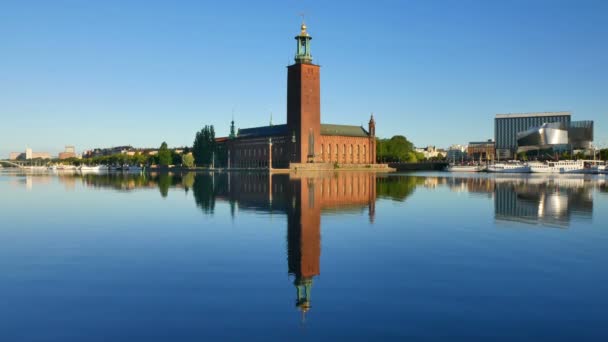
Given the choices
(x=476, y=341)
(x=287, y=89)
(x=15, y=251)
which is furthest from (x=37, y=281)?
(x=287, y=89)

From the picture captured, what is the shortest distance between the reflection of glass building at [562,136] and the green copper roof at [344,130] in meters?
63.8

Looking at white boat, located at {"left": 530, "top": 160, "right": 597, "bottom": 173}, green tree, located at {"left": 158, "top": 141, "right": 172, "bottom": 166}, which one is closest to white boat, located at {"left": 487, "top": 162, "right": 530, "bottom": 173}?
white boat, located at {"left": 530, "top": 160, "right": 597, "bottom": 173}

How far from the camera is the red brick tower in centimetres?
11869

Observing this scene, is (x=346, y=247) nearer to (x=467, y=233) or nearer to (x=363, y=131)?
(x=467, y=233)

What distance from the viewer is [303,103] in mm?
119375

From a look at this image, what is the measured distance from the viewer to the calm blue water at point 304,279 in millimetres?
7309

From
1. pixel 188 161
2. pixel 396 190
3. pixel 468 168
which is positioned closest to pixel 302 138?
pixel 188 161

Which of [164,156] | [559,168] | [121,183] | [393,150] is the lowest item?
[121,183]

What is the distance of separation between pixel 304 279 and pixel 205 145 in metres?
129

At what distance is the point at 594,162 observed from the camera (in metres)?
125

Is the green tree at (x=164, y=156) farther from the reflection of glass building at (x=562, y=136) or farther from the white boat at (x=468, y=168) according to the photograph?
the reflection of glass building at (x=562, y=136)

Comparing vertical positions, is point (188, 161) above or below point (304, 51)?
below

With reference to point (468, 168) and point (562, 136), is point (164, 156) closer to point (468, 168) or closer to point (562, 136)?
point (468, 168)

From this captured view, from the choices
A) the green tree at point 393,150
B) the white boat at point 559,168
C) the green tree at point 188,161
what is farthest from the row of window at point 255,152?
the white boat at point 559,168
